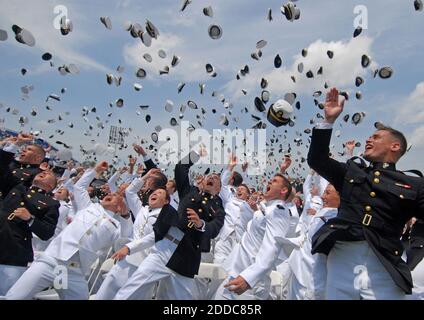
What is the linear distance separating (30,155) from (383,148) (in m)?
5.94

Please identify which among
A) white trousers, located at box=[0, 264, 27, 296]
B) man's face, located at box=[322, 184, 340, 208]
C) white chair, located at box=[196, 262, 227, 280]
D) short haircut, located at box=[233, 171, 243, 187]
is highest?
man's face, located at box=[322, 184, 340, 208]

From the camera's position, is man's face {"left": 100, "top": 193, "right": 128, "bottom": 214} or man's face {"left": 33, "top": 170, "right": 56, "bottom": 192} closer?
man's face {"left": 33, "top": 170, "right": 56, "bottom": 192}

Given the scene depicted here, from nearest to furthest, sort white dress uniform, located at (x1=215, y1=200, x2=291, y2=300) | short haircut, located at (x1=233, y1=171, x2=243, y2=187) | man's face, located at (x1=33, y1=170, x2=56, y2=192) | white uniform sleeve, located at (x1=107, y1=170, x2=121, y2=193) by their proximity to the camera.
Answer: white dress uniform, located at (x1=215, y1=200, x2=291, y2=300) < man's face, located at (x1=33, y1=170, x2=56, y2=192) < white uniform sleeve, located at (x1=107, y1=170, x2=121, y2=193) < short haircut, located at (x1=233, y1=171, x2=243, y2=187)

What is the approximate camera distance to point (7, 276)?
640cm

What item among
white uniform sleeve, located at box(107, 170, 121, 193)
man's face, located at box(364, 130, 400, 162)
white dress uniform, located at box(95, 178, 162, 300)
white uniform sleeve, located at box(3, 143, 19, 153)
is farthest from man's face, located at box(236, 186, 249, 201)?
man's face, located at box(364, 130, 400, 162)

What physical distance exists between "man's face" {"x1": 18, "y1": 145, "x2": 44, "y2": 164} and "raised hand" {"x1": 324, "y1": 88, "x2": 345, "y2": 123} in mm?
5538

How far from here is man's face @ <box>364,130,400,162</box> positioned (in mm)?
4062

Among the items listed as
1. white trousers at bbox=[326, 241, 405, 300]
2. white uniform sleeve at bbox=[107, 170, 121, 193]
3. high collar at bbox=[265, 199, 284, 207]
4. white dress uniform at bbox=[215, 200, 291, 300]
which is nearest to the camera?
white trousers at bbox=[326, 241, 405, 300]

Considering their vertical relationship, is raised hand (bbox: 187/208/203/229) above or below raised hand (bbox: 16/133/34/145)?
below

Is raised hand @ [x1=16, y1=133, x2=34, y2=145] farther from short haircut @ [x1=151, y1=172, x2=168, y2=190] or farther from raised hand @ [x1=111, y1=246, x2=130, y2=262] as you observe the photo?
raised hand @ [x1=111, y1=246, x2=130, y2=262]

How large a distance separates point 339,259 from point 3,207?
5.18 m

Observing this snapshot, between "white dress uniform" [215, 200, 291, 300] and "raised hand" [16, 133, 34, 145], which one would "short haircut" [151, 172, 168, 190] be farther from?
"raised hand" [16, 133, 34, 145]
